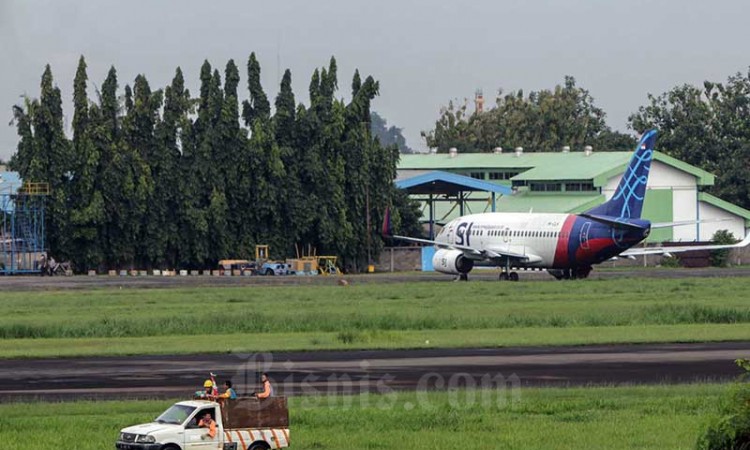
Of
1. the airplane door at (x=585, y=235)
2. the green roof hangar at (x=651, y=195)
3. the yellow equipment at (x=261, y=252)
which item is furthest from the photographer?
the green roof hangar at (x=651, y=195)

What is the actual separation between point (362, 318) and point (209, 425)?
29726 millimetres

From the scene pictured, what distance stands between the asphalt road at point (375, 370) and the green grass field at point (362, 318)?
2.72m

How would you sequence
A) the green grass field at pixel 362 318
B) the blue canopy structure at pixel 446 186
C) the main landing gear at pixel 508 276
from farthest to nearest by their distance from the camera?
the blue canopy structure at pixel 446 186 < the main landing gear at pixel 508 276 < the green grass field at pixel 362 318

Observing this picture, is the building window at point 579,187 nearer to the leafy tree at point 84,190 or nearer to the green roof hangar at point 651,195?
the green roof hangar at point 651,195

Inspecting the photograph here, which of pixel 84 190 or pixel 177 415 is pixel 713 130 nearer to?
pixel 84 190

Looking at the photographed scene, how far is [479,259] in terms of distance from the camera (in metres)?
89.8

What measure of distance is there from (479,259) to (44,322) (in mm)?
39662

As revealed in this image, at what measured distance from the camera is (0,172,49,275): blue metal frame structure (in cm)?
10619

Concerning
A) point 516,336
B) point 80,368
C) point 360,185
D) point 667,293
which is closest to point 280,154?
point 360,185

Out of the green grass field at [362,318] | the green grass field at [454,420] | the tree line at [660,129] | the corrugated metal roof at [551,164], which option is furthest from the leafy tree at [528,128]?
the green grass field at [454,420]

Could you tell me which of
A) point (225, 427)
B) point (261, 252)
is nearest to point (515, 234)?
point (261, 252)

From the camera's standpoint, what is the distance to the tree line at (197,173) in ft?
355

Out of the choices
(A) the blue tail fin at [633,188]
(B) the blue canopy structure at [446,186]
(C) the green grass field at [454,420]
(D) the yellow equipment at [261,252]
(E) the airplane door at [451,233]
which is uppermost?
(B) the blue canopy structure at [446,186]

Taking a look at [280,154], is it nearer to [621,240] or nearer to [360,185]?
[360,185]
